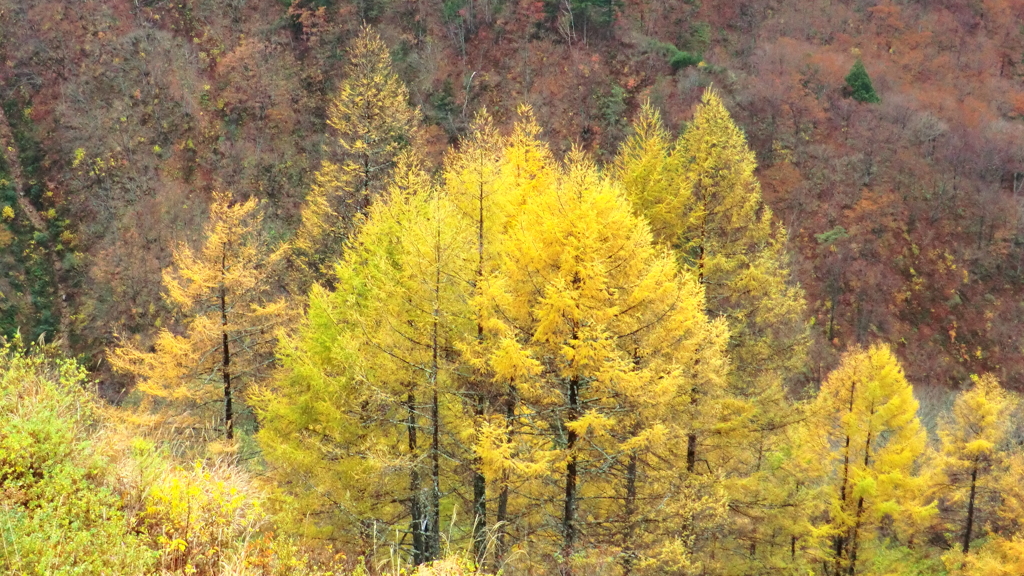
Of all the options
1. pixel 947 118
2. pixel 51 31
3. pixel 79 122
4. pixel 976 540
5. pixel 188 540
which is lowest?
pixel 976 540

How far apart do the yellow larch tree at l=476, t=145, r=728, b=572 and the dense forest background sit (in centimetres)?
2485

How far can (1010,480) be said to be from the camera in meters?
17.5

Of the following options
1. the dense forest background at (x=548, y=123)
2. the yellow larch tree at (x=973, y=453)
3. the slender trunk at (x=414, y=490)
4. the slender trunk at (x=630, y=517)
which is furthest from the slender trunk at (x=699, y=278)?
the dense forest background at (x=548, y=123)

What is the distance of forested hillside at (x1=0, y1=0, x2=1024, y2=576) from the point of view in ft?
29.6

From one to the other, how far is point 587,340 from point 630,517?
145 inches

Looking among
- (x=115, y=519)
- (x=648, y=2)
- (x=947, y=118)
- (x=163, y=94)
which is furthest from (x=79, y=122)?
(x=947, y=118)

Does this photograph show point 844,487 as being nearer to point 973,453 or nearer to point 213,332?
point 973,453

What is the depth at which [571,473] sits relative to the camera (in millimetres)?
9844

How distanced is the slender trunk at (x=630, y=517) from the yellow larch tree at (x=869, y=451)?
646 centimetres

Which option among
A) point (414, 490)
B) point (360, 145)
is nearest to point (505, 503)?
point (414, 490)

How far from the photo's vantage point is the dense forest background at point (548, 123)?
33156 millimetres

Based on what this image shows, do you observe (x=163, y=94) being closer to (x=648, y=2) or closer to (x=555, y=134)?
(x=555, y=134)

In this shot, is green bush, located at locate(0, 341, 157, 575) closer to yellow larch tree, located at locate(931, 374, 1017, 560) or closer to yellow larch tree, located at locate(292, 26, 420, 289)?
yellow larch tree, located at locate(292, 26, 420, 289)

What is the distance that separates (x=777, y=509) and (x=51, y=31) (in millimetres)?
46465
